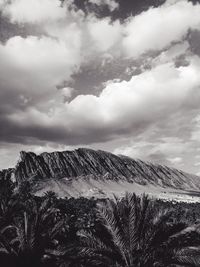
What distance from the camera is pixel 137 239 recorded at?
14000 mm

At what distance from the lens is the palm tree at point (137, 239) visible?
44.9 ft

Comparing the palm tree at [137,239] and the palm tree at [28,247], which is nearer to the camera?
the palm tree at [137,239]

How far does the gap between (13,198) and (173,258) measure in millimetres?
18108

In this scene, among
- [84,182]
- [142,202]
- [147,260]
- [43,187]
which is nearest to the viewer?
[147,260]

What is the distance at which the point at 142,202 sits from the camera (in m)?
14.5

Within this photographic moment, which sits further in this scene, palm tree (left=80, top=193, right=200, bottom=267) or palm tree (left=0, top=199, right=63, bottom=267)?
palm tree (left=0, top=199, right=63, bottom=267)

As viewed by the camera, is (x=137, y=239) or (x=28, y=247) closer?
(x=137, y=239)

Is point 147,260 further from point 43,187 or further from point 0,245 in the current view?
point 43,187

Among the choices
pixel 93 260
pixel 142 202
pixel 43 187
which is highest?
pixel 43 187

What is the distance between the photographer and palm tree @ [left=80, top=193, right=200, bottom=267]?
44.9ft

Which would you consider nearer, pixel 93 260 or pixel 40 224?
pixel 93 260

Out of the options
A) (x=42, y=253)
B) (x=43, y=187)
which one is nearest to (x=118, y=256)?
(x=42, y=253)

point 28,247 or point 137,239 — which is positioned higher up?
point 137,239

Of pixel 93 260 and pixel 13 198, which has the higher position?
pixel 13 198
